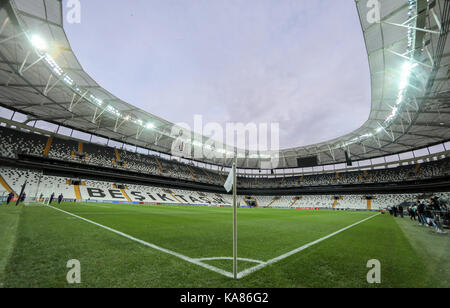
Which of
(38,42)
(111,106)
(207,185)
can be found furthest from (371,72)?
(207,185)

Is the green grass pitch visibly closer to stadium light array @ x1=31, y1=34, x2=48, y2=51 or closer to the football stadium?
the football stadium

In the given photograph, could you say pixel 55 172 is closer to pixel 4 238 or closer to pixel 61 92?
pixel 61 92

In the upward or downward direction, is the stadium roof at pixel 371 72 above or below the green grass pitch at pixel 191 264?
above

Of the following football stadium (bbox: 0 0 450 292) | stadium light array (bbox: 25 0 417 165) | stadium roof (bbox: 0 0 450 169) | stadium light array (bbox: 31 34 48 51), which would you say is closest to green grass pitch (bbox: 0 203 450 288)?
football stadium (bbox: 0 0 450 292)

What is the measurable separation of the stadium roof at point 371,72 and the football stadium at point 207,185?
116mm

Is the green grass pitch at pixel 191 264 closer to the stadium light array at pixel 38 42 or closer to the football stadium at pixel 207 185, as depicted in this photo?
the football stadium at pixel 207 185

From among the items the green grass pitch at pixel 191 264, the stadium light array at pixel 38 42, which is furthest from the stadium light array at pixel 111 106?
the green grass pitch at pixel 191 264

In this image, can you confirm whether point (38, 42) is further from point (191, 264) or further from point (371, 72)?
point (371, 72)

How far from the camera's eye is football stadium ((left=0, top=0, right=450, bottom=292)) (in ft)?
9.65

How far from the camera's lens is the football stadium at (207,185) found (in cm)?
294

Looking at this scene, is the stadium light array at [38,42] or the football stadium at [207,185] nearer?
the football stadium at [207,185]

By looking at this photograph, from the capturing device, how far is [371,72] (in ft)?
50.0

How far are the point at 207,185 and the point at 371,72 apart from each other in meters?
39.3

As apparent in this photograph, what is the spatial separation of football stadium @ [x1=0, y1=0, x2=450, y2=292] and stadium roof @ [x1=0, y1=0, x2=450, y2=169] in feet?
0.38
